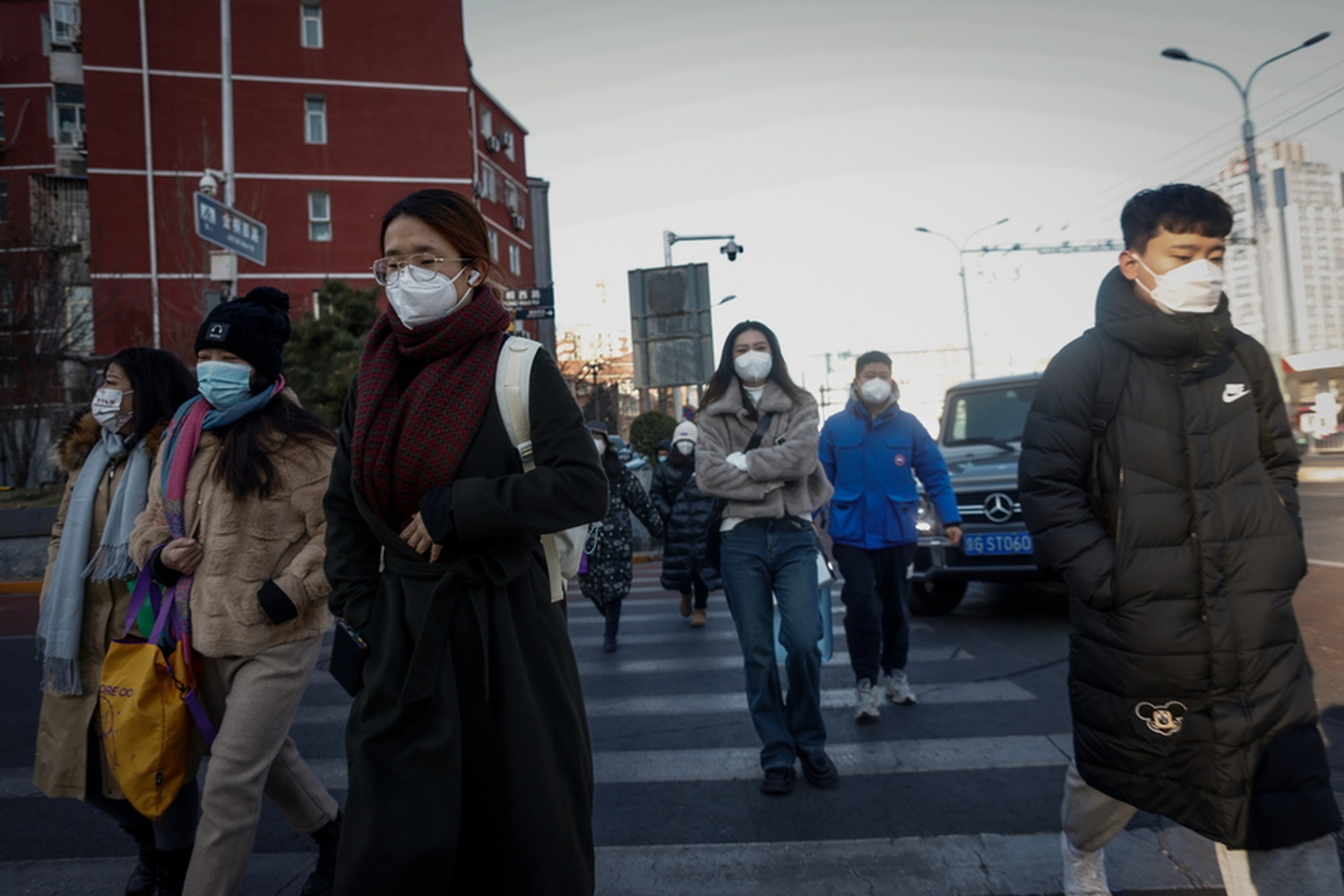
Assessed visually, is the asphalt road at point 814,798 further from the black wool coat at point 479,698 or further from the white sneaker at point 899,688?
the black wool coat at point 479,698

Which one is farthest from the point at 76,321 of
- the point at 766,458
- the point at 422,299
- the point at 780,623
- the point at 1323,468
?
the point at 1323,468

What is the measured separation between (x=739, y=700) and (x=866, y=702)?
2.99 ft

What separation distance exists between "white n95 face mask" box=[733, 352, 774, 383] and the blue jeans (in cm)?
68

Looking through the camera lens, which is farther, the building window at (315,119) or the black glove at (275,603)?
the building window at (315,119)

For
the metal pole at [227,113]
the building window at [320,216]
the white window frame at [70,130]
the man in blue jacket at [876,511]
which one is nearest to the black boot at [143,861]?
the man in blue jacket at [876,511]

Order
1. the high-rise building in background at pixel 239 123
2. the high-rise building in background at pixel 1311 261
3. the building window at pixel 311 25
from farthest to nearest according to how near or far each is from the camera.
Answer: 1. the high-rise building in background at pixel 1311 261
2. the building window at pixel 311 25
3. the high-rise building in background at pixel 239 123

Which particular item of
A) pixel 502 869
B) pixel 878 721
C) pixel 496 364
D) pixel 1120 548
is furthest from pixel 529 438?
pixel 878 721

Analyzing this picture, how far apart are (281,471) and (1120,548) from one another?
2.43m

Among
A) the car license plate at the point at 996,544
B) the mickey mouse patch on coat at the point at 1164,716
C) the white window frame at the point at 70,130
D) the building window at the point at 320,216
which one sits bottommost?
the mickey mouse patch on coat at the point at 1164,716

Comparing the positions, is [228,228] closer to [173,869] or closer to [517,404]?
[173,869]

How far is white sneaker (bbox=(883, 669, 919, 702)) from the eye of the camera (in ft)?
17.8

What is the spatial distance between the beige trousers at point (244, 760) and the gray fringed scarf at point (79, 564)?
0.65 meters

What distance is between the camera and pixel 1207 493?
2.36 metres

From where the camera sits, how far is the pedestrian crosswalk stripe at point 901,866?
3.09 m
